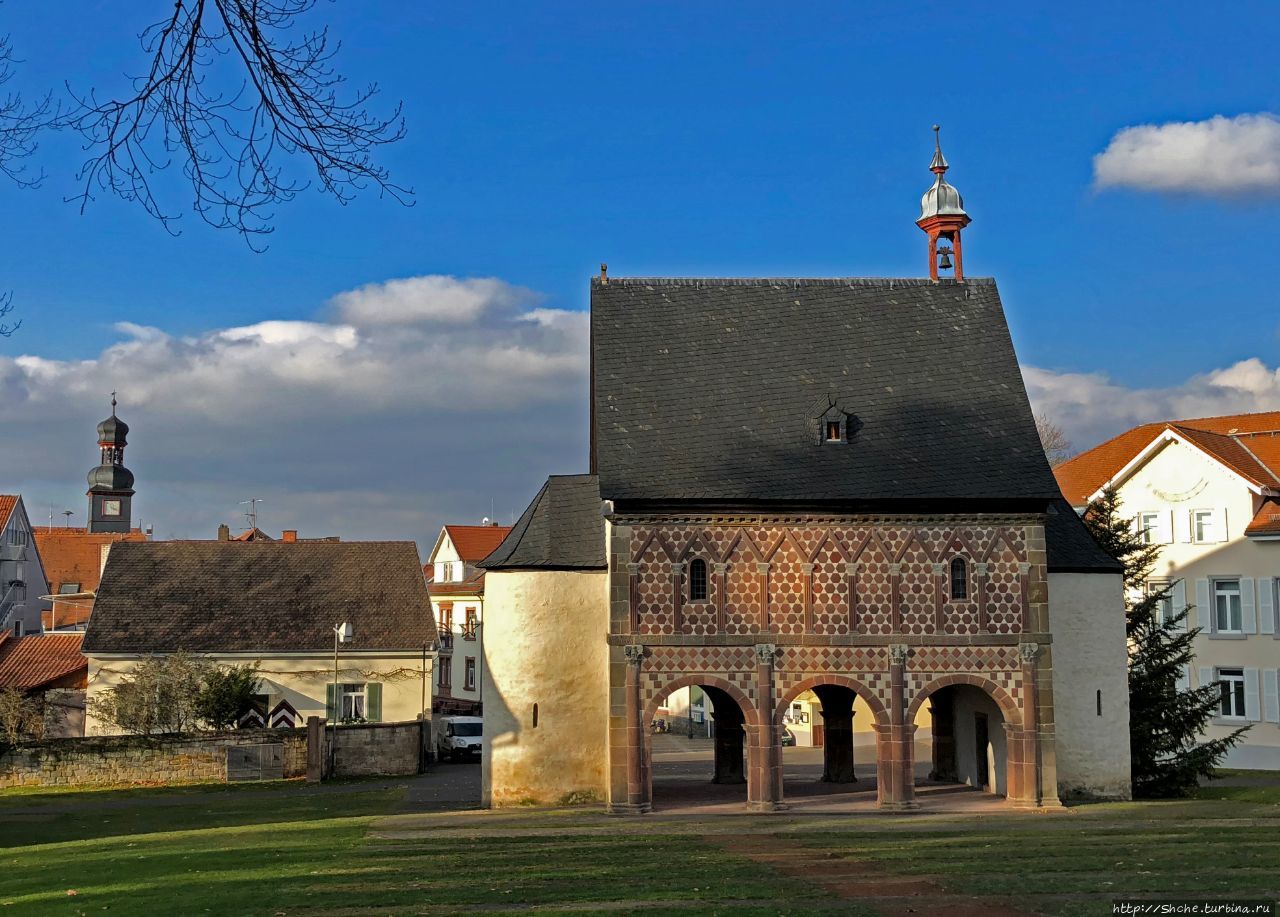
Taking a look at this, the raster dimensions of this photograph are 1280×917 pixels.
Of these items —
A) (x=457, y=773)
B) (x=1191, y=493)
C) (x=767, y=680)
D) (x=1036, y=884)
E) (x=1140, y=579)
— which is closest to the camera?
(x=1036, y=884)

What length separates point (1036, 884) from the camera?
15891mm

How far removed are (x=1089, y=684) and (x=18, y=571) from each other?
160 feet

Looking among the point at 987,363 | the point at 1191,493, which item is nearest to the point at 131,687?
the point at 987,363

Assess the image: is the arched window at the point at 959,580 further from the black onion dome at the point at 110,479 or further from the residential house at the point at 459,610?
the black onion dome at the point at 110,479

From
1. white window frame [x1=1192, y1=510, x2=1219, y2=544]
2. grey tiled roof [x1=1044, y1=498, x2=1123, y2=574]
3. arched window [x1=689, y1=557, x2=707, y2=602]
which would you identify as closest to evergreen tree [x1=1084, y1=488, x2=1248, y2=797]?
grey tiled roof [x1=1044, y1=498, x2=1123, y2=574]

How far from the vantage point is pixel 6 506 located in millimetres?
55281

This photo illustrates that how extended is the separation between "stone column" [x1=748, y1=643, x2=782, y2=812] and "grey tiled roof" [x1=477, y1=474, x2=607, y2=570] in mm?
3981

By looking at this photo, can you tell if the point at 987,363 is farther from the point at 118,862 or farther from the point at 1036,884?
the point at 118,862

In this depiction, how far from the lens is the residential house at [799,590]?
26.1 m

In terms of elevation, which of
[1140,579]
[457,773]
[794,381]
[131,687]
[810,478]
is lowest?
[457,773]

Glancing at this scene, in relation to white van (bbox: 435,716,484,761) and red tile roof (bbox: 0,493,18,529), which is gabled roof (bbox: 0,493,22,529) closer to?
red tile roof (bbox: 0,493,18,529)

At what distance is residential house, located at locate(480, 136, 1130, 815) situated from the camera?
26109 mm

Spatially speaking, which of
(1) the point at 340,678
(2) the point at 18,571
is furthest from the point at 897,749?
(2) the point at 18,571

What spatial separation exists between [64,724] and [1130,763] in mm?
30427
